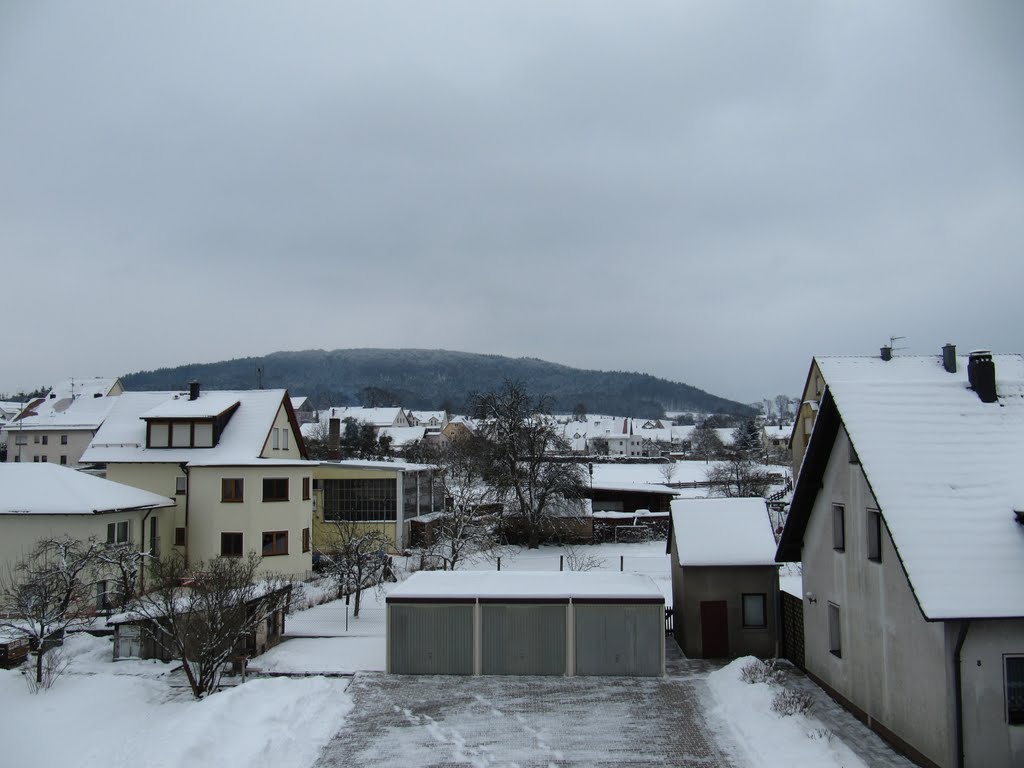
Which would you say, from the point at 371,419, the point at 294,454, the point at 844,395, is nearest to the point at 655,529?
the point at 294,454

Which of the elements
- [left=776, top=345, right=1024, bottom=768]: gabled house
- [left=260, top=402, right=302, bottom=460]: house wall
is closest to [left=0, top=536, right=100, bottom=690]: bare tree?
[left=260, top=402, right=302, bottom=460]: house wall

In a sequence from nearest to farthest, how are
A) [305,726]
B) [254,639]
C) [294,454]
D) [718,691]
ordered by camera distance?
[305,726]
[718,691]
[254,639]
[294,454]

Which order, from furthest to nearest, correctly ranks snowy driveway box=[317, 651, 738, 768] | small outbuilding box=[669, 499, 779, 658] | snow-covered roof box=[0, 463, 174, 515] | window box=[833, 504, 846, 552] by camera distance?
1. snow-covered roof box=[0, 463, 174, 515]
2. small outbuilding box=[669, 499, 779, 658]
3. window box=[833, 504, 846, 552]
4. snowy driveway box=[317, 651, 738, 768]

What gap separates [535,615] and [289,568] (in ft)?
54.9

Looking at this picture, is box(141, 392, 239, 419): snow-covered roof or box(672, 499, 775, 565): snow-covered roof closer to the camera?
box(672, 499, 775, 565): snow-covered roof

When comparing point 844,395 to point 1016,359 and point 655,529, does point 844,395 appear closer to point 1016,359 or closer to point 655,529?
point 1016,359

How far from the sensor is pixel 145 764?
511 inches

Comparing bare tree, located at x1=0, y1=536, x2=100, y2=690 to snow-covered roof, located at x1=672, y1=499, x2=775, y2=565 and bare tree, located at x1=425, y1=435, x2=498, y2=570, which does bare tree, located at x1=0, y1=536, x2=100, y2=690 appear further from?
snow-covered roof, located at x1=672, y1=499, x2=775, y2=565

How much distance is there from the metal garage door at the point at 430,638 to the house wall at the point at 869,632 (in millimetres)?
8434

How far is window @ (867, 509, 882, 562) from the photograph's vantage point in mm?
14259

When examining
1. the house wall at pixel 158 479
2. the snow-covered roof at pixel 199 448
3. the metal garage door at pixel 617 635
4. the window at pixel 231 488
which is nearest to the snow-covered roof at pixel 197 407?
the snow-covered roof at pixel 199 448

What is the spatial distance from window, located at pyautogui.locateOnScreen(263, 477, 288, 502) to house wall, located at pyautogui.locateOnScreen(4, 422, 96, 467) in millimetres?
51408

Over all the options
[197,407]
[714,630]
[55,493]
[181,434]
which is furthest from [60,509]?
[714,630]

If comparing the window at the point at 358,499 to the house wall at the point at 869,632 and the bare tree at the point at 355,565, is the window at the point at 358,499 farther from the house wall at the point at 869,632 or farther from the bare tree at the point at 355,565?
the house wall at the point at 869,632
